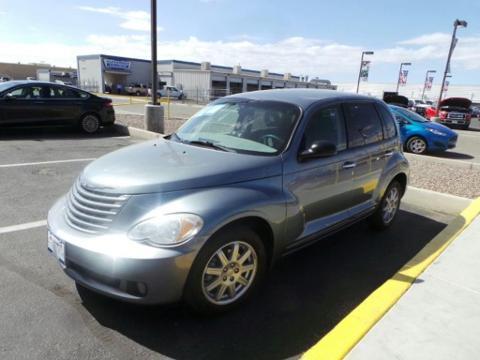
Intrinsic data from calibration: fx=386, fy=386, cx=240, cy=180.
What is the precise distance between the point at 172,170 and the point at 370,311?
1858 millimetres

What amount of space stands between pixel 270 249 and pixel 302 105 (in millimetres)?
1449

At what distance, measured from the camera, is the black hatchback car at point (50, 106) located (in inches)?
404

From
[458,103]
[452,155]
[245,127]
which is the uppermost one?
[245,127]

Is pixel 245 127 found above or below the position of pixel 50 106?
above

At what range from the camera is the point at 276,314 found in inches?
122

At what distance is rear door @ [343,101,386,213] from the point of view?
4184 mm

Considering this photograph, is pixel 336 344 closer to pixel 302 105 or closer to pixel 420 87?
pixel 302 105

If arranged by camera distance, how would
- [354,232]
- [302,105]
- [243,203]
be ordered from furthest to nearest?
[354,232], [302,105], [243,203]

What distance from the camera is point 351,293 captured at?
350cm

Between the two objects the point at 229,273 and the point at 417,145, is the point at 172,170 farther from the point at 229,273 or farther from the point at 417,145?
the point at 417,145

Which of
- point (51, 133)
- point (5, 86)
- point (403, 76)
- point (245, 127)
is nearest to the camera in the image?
point (245, 127)

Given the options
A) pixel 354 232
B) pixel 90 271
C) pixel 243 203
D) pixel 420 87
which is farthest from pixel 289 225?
pixel 420 87

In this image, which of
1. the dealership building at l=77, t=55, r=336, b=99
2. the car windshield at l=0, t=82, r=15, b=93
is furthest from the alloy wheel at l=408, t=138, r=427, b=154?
the dealership building at l=77, t=55, r=336, b=99

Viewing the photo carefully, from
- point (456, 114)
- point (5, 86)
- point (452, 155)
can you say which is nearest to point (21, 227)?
point (5, 86)
